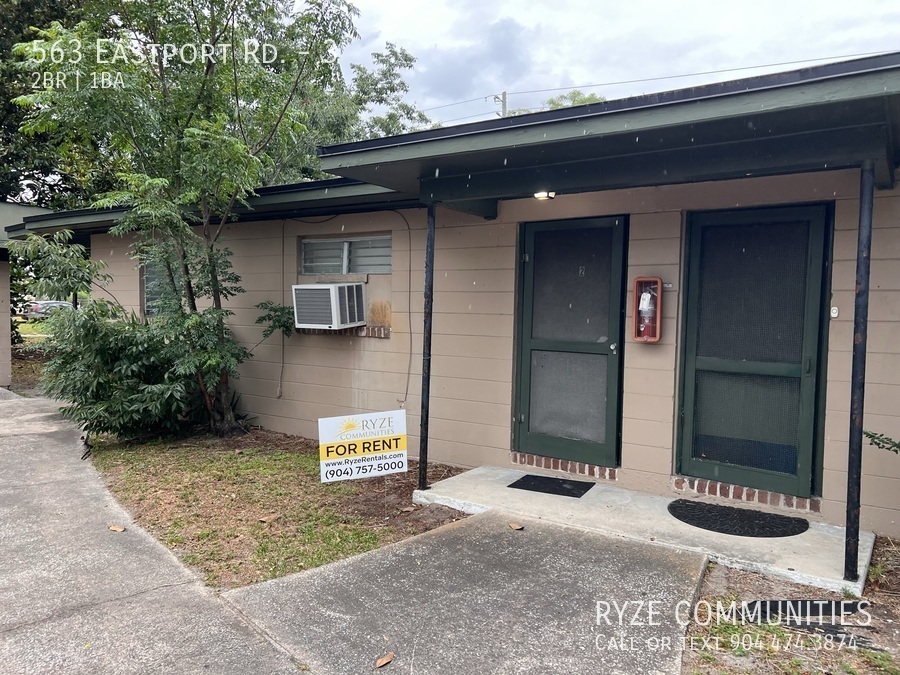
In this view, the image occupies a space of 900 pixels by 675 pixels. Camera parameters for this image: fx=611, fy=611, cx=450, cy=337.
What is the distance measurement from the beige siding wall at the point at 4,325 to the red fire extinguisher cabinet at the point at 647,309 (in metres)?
10.1

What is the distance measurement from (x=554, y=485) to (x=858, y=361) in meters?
2.28

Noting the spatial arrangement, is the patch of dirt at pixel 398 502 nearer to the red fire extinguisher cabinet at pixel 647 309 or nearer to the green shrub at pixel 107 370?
the green shrub at pixel 107 370

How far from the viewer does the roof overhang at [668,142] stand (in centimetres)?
277

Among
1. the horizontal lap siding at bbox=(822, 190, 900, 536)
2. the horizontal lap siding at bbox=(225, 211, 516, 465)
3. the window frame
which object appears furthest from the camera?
the window frame

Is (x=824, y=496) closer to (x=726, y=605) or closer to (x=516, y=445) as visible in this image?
(x=726, y=605)

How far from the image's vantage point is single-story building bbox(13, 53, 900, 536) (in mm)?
3221

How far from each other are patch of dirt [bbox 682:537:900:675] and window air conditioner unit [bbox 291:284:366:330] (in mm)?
3896

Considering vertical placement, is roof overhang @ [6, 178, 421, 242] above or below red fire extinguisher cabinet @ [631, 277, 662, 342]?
above

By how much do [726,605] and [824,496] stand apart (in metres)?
1.49

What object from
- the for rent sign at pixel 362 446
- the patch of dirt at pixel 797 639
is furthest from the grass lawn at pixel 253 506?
the patch of dirt at pixel 797 639

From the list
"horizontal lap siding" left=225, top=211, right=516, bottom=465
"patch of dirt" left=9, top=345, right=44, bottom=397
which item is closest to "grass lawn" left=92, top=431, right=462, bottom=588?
"horizontal lap siding" left=225, top=211, right=516, bottom=465

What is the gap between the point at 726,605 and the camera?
286cm

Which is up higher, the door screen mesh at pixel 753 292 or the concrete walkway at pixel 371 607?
the door screen mesh at pixel 753 292

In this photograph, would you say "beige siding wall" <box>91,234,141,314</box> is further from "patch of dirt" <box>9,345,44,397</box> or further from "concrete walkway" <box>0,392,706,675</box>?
"concrete walkway" <box>0,392,706,675</box>
